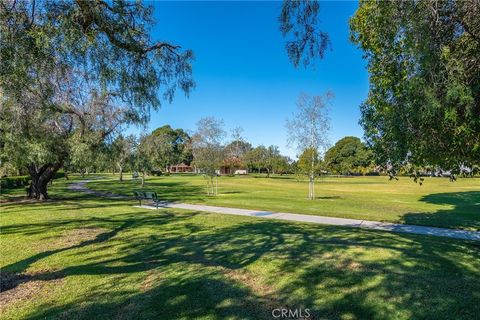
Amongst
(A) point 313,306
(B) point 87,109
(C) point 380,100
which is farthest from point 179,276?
(B) point 87,109

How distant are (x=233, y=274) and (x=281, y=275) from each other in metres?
0.89

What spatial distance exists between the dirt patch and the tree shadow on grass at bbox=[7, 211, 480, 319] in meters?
0.21

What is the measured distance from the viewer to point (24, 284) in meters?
5.62

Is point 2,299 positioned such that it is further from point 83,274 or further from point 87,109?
point 87,109

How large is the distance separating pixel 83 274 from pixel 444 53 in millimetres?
7211

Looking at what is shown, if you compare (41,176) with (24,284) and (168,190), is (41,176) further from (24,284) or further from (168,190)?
(24,284)

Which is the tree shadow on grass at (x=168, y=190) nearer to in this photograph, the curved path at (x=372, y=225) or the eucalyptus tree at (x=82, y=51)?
the curved path at (x=372, y=225)

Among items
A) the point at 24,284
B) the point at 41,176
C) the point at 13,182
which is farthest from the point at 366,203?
the point at 13,182

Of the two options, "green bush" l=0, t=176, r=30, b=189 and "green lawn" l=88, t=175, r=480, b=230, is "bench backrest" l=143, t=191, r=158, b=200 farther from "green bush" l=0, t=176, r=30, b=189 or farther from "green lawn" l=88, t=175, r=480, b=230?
"green bush" l=0, t=176, r=30, b=189

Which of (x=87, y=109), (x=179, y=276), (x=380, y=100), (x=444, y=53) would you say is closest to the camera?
(x=444, y=53)

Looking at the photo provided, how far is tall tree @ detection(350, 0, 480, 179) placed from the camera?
473 centimetres

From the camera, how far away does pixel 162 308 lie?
14.9 feet

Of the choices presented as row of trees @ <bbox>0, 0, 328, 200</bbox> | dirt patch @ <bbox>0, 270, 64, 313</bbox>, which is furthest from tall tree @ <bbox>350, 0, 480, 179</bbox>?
dirt patch @ <bbox>0, 270, 64, 313</bbox>

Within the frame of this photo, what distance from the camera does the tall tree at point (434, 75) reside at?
473 cm
